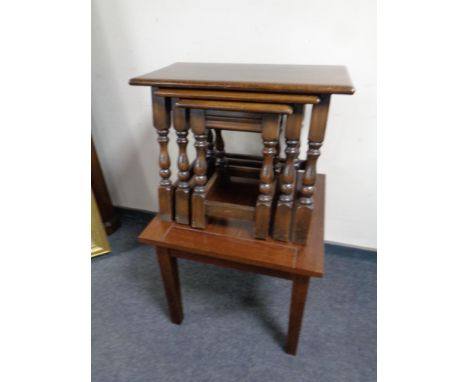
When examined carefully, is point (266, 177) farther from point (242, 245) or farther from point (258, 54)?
point (258, 54)

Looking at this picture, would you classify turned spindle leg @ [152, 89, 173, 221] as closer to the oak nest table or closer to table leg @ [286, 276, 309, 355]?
the oak nest table

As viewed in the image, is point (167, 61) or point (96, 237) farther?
point (96, 237)

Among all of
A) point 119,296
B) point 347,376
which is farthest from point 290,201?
point 119,296

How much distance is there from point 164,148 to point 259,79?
0.29m

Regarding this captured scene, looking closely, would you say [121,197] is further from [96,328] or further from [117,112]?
[96,328]

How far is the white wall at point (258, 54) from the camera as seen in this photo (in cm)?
84

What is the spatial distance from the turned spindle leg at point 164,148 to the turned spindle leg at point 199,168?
7 centimetres

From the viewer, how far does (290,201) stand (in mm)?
657

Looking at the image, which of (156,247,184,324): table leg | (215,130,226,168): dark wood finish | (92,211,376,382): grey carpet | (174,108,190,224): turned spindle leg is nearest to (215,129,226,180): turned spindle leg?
(215,130,226,168): dark wood finish

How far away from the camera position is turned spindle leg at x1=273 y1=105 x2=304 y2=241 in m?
0.58

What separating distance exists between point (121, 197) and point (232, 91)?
113cm

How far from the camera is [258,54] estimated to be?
3.01ft

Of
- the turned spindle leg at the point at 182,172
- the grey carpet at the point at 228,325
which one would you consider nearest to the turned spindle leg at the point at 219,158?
the turned spindle leg at the point at 182,172

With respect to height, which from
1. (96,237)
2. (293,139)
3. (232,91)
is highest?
(232,91)
